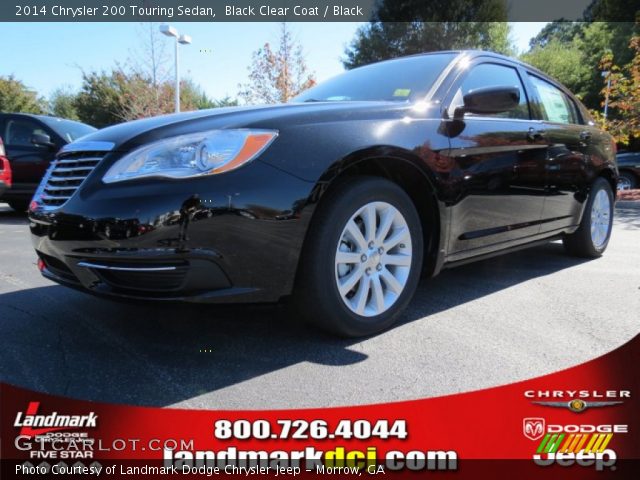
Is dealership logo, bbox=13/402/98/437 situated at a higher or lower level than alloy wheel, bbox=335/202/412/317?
lower

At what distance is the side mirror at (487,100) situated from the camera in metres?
2.64

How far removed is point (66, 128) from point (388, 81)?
5.96 meters

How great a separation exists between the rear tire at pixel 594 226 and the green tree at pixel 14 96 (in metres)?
34.4

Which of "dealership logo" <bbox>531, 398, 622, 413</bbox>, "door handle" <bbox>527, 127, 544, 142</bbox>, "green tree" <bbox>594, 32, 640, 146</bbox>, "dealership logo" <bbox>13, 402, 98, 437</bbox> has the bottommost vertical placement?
"dealership logo" <bbox>531, 398, 622, 413</bbox>

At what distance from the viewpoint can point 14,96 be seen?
31516 millimetres

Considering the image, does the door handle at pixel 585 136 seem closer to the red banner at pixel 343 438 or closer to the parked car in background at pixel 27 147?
the red banner at pixel 343 438

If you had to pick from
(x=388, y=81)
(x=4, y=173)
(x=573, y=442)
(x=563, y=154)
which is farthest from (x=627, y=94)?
(x=4, y=173)

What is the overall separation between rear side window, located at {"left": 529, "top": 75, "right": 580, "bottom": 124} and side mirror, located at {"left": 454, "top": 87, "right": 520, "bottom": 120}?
1133 millimetres

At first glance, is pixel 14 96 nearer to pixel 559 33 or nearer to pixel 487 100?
pixel 487 100

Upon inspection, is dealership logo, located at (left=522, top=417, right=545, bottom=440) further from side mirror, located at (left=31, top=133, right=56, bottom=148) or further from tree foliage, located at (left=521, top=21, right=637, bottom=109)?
tree foliage, located at (left=521, top=21, right=637, bottom=109)

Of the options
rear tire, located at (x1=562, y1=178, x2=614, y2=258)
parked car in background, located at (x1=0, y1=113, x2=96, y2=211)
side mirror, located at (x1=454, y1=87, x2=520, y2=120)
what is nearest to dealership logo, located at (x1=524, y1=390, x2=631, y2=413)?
side mirror, located at (x1=454, y1=87, x2=520, y2=120)

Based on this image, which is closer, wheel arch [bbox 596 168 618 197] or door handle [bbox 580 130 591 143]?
door handle [bbox 580 130 591 143]

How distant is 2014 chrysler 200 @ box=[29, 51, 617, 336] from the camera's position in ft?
6.20

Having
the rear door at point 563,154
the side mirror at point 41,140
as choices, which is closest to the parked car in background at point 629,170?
the rear door at point 563,154
